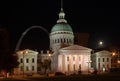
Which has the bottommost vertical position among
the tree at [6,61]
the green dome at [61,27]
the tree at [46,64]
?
the tree at [6,61]

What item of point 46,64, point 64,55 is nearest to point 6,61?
point 64,55

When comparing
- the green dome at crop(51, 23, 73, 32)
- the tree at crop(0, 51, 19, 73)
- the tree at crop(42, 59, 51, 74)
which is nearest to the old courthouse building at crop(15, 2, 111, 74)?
the green dome at crop(51, 23, 73, 32)

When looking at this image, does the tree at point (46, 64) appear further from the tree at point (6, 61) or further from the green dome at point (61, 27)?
the tree at point (6, 61)

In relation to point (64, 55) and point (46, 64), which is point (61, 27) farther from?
point (46, 64)

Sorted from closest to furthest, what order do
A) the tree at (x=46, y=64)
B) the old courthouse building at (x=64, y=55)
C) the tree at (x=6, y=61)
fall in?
the tree at (x=6, y=61) → the old courthouse building at (x=64, y=55) → the tree at (x=46, y=64)

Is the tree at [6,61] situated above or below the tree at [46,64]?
below

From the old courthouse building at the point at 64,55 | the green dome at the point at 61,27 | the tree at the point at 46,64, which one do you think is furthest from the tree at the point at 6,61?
the green dome at the point at 61,27

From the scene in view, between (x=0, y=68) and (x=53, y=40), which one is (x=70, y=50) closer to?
(x=53, y=40)

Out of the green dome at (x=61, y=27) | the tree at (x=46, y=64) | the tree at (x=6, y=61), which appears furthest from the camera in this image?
the green dome at (x=61, y=27)

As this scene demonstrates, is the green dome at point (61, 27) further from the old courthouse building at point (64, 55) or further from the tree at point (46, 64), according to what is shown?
the tree at point (46, 64)

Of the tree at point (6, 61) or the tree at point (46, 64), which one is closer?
the tree at point (6, 61)

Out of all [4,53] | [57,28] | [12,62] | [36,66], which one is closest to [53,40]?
[57,28]

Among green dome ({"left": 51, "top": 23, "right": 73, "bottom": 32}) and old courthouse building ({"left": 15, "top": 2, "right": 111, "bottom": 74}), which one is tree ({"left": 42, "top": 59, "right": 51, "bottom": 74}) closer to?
old courthouse building ({"left": 15, "top": 2, "right": 111, "bottom": 74})

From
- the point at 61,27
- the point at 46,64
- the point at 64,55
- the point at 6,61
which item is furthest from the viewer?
the point at 61,27
